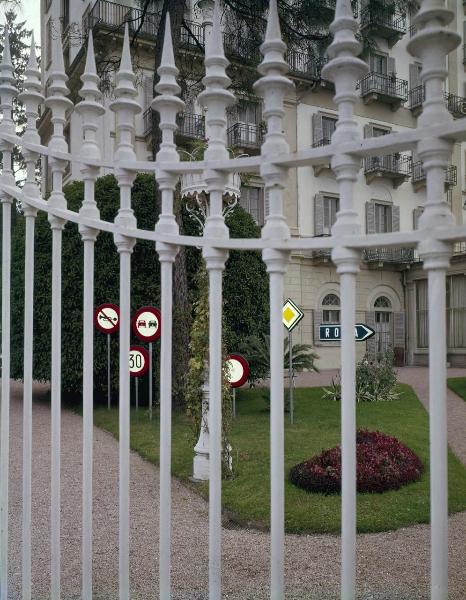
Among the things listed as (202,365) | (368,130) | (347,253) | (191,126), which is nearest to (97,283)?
(202,365)

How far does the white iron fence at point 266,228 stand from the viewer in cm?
143

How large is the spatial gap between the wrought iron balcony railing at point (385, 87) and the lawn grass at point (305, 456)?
49.8 ft

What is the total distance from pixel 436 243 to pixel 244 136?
2105 cm

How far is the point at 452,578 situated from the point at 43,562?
279cm

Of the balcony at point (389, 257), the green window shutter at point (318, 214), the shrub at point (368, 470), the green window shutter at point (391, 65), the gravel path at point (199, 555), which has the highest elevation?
→ the green window shutter at point (391, 65)

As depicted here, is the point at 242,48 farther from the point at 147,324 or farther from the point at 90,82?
the point at 90,82

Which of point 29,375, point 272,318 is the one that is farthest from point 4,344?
point 272,318

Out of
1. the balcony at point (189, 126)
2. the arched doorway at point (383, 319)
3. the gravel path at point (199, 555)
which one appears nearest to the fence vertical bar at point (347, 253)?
the gravel path at point (199, 555)

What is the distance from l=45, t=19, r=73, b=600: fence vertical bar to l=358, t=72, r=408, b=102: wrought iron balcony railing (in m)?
22.8

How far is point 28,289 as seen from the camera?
2.54 metres

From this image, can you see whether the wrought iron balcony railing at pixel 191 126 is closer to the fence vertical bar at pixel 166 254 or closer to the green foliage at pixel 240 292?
the green foliage at pixel 240 292

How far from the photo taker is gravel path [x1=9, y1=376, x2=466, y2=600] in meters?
3.70

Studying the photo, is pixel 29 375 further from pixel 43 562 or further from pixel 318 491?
pixel 318 491

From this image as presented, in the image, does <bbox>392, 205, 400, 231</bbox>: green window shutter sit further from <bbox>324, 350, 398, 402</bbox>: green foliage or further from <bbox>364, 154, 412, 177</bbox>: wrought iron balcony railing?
<bbox>324, 350, 398, 402</bbox>: green foliage
